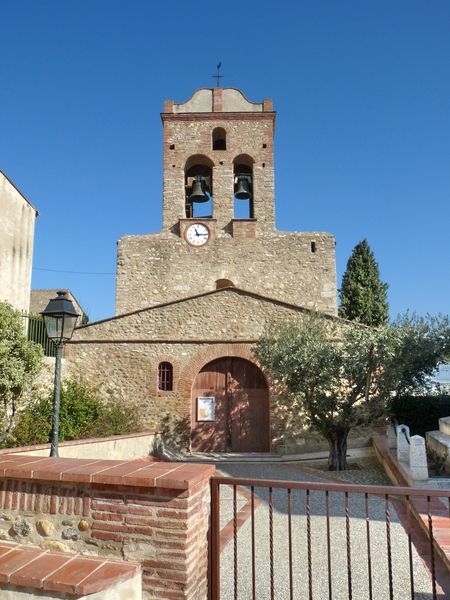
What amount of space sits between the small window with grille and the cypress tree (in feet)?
35.3

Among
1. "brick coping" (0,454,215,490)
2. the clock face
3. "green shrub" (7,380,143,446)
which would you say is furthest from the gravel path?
the clock face

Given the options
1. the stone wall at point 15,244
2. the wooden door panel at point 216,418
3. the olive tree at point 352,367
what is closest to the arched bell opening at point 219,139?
the stone wall at point 15,244

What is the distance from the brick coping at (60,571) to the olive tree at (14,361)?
445cm

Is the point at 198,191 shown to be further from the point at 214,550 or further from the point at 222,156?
the point at 214,550

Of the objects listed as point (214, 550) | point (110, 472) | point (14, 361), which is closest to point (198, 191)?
point (14, 361)

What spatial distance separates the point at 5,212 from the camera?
13.7 metres

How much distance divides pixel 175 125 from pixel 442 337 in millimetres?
13629

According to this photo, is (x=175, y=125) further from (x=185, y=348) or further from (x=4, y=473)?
(x=4, y=473)

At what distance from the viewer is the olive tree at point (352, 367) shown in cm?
1011

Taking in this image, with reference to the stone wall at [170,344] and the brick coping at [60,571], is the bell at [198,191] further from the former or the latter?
the brick coping at [60,571]

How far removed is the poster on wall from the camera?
13.3 metres

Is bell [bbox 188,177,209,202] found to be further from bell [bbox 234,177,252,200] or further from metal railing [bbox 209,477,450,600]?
metal railing [bbox 209,477,450,600]

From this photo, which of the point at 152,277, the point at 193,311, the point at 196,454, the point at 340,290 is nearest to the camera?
the point at 196,454

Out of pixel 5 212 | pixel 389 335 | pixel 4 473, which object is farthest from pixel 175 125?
pixel 4 473
